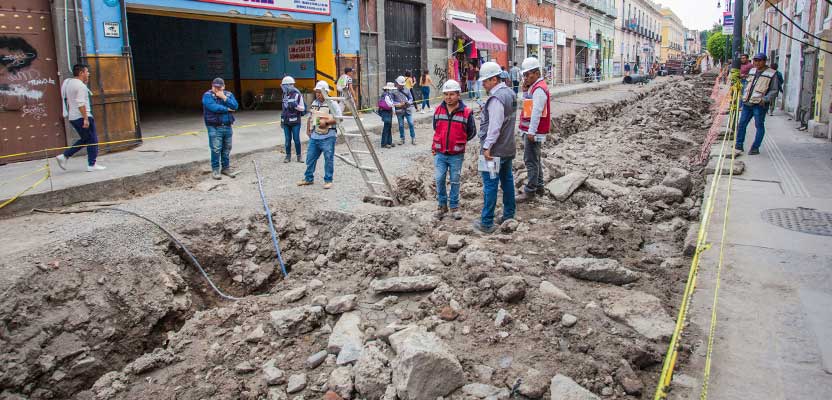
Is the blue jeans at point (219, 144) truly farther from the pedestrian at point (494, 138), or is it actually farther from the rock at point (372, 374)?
the rock at point (372, 374)

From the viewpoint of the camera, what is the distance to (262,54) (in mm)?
19438

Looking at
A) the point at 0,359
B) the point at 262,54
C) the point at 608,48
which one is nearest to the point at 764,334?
the point at 0,359

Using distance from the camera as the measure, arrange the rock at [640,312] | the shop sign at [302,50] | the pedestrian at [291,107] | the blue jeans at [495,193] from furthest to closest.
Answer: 1. the shop sign at [302,50]
2. the pedestrian at [291,107]
3. the blue jeans at [495,193]
4. the rock at [640,312]

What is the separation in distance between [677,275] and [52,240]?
6.06 m

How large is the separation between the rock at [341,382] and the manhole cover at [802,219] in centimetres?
471

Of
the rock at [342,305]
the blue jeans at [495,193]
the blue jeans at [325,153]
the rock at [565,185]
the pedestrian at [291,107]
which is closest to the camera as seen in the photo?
the rock at [342,305]

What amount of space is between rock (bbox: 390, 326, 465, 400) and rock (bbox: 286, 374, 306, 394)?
2.25ft

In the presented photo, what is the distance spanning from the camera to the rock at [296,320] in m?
4.50

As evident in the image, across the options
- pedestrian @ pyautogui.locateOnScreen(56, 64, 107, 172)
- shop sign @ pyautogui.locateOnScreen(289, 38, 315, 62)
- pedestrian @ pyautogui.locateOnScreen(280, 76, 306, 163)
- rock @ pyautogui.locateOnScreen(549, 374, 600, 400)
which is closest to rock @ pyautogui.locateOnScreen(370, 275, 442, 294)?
rock @ pyautogui.locateOnScreen(549, 374, 600, 400)

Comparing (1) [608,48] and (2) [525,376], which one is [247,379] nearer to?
(2) [525,376]

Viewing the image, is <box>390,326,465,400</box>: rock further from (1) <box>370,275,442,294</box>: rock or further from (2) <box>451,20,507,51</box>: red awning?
(2) <box>451,20,507,51</box>: red awning

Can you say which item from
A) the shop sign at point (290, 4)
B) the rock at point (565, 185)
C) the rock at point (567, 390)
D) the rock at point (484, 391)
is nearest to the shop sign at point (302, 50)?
the shop sign at point (290, 4)

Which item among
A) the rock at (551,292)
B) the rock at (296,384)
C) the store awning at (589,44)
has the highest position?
the store awning at (589,44)

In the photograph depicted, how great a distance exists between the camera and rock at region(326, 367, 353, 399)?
3.59 m
